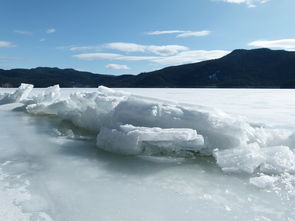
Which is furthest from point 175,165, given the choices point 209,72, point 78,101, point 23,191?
point 209,72

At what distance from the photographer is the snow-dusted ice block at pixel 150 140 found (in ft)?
12.7

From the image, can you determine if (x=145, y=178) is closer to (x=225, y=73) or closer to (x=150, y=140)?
(x=150, y=140)

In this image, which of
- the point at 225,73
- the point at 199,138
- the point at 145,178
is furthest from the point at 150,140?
the point at 225,73

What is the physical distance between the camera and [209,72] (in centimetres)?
11456

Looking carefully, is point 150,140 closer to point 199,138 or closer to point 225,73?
point 199,138

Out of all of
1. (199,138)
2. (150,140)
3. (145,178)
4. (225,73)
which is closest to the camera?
(145,178)

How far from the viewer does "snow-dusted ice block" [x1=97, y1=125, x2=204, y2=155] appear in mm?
3863

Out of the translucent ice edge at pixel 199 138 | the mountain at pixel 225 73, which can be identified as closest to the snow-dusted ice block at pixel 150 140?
the translucent ice edge at pixel 199 138

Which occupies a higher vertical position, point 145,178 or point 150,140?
point 150,140

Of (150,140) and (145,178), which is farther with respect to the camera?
(150,140)

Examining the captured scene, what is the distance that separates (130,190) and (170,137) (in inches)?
46.9

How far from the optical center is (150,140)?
157 inches

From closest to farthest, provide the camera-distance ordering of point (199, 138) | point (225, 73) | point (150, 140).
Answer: point (199, 138), point (150, 140), point (225, 73)

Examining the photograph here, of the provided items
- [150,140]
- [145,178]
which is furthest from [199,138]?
[145,178]
